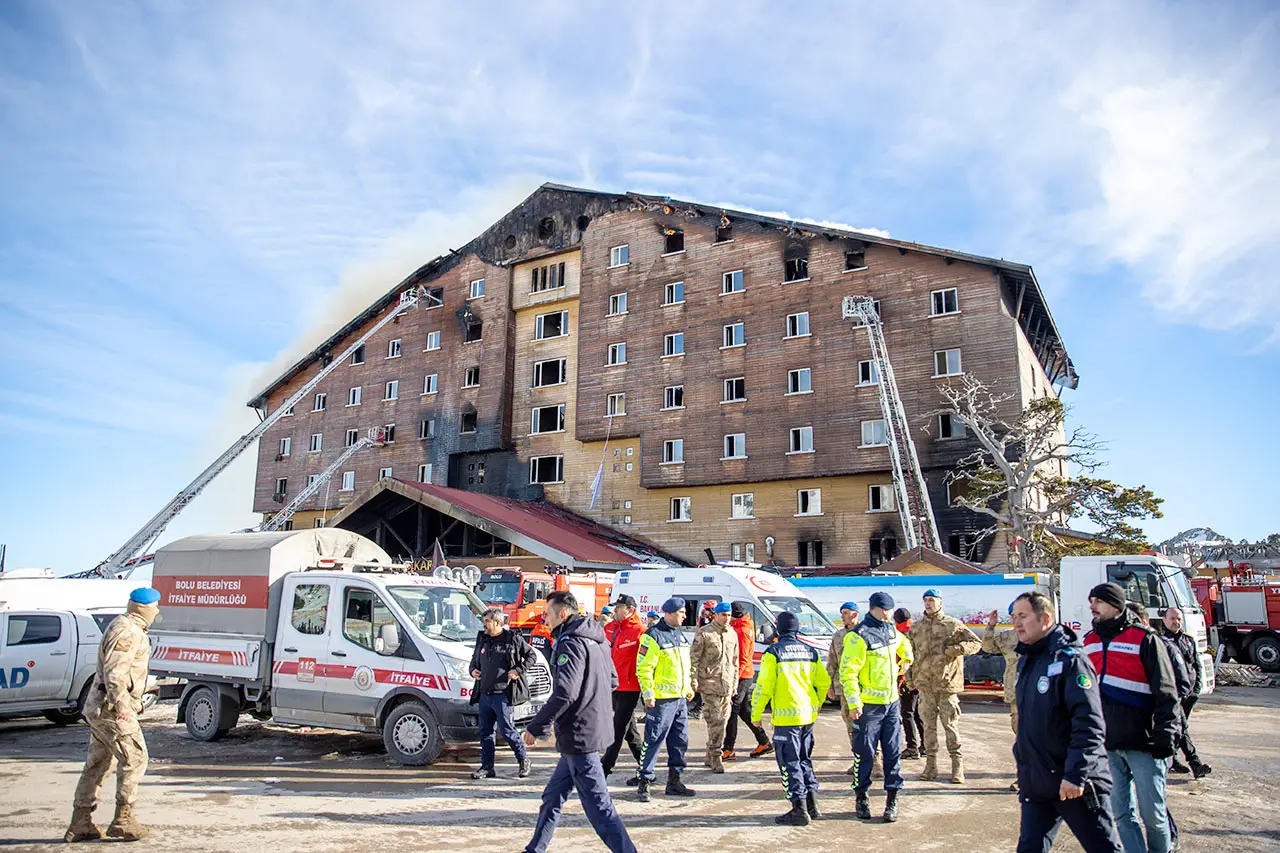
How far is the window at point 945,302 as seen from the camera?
1157 inches

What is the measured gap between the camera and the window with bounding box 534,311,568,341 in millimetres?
39353

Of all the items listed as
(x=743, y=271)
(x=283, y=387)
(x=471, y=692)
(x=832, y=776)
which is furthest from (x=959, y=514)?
(x=283, y=387)

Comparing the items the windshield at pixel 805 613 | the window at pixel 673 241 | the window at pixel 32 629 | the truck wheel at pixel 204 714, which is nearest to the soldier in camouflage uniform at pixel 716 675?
the windshield at pixel 805 613

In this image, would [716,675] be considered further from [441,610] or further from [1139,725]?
[1139,725]

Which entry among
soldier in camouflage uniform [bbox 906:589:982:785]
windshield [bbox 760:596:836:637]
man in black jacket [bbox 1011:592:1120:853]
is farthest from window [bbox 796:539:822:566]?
man in black jacket [bbox 1011:592:1120:853]

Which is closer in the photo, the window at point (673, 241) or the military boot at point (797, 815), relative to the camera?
the military boot at point (797, 815)

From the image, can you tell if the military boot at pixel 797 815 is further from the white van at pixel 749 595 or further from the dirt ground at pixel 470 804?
the white van at pixel 749 595

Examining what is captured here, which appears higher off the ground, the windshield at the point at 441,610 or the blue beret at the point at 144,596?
the blue beret at the point at 144,596

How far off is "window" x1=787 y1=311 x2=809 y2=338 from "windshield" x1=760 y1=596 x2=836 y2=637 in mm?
17880

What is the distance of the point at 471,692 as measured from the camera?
9570mm

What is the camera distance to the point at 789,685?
24.4ft

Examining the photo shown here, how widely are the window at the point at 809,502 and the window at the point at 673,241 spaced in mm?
11890

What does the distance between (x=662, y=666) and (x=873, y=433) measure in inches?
905

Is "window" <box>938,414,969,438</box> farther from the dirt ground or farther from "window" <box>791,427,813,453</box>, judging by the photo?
the dirt ground
